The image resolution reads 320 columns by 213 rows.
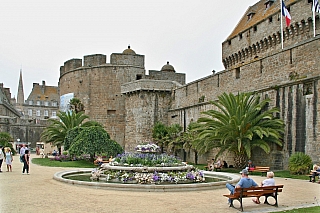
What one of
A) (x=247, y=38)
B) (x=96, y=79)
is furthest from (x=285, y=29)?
(x=96, y=79)

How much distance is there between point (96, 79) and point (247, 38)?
15261 millimetres

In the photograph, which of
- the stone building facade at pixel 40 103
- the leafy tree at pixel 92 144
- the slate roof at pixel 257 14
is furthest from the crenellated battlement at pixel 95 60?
the stone building facade at pixel 40 103

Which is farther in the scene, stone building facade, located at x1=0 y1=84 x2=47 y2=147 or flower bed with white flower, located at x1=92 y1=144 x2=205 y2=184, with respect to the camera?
stone building facade, located at x1=0 y1=84 x2=47 y2=147

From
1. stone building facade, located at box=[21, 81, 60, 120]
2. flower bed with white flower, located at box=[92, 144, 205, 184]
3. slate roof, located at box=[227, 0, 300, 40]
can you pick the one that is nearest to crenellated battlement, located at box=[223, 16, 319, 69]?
slate roof, located at box=[227, 0, 300, 40]

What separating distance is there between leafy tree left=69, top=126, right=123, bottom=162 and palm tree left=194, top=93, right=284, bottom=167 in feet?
24.4

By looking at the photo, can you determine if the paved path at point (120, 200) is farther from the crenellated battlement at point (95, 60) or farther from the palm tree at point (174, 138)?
the crenellated battlement at point (95, 60)

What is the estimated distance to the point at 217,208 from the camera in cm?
894

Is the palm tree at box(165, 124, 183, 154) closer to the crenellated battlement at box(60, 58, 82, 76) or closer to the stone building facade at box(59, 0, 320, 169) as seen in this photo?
the stone building facade at box(59, 0, 320, 169)

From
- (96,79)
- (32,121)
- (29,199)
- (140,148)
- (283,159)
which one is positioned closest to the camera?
(29,199)

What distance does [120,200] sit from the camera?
969 cm

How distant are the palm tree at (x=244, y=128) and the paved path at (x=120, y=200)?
7059 millimetres

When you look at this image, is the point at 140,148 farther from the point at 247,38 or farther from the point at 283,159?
the point at 247,38

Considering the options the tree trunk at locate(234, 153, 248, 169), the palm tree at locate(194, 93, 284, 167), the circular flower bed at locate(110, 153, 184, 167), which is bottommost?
the tree trunk at locate(234, 153, 248, 169)

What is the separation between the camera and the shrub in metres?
17.1
